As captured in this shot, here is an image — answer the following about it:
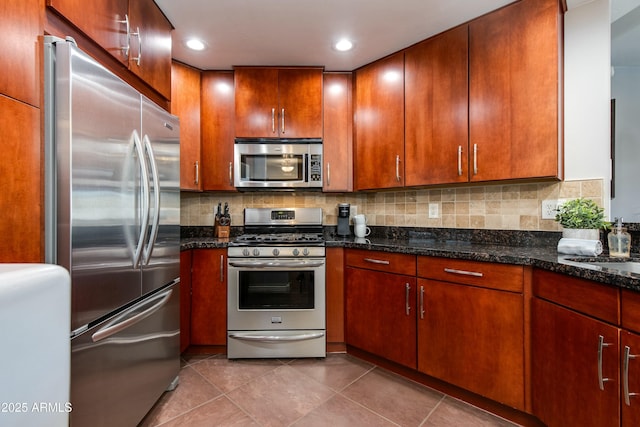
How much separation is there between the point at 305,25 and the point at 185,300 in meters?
2.11

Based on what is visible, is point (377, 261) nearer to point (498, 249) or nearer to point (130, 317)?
point (498, 249)

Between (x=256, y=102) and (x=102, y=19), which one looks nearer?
(x=102, y=19)

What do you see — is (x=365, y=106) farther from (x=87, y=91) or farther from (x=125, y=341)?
(x=125, y=341)

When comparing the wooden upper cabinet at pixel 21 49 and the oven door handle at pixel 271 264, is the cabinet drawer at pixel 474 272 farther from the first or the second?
the wooden upper cabinet at pixel 21 49

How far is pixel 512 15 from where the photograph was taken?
1656 mm

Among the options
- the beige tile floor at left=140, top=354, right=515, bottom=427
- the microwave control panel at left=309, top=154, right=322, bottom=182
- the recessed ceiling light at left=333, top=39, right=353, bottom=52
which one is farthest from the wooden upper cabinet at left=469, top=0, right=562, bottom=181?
the beige tile floor at left=140, top=354, right=515, bottom=427

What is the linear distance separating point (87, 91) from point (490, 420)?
2422mm

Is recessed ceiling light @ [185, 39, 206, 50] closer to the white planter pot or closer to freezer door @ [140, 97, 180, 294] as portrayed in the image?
freezer door @ [140, 97, 180, 294]

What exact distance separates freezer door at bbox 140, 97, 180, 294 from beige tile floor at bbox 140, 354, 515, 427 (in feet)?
2.42

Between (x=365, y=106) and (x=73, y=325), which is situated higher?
(x=365, y=106)

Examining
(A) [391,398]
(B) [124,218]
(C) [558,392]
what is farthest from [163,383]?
(C) [558,392]

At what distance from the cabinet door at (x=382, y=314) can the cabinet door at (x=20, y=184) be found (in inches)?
68.0

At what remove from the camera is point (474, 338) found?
1.55 meters

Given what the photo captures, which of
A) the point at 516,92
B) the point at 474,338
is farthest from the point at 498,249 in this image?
the point at 516,92
